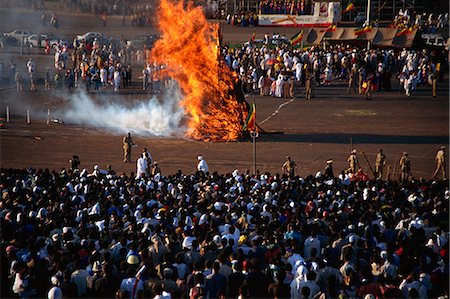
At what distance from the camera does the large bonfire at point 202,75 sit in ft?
85.4

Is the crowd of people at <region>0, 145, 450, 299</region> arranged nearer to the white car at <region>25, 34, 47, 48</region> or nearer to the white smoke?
the white smoke

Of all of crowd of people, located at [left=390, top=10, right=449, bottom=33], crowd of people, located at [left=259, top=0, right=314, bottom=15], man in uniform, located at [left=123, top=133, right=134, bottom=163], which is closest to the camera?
man in uniform, located at [left=123, top=133, right=134, bottom=163]

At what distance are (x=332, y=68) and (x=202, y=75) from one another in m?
15.7

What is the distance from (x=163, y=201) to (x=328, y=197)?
3.68m

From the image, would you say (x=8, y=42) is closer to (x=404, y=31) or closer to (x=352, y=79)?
(x=352, y=79)

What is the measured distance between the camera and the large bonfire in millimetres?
26016

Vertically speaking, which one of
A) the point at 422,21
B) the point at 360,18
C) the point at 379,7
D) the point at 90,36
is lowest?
the point at 90,36

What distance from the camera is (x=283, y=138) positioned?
26.3m

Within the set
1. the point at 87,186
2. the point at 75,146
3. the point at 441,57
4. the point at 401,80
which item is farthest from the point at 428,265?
the point at 441,57

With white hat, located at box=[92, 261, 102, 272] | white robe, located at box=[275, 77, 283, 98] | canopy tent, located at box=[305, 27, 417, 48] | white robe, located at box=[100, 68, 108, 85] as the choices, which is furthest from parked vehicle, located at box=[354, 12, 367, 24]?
white hat, located at box=[92, 261, 102, 272]

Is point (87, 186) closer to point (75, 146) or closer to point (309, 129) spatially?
point (75, 146)

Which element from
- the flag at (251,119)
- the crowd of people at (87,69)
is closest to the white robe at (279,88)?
the crowd of people at (87,69)

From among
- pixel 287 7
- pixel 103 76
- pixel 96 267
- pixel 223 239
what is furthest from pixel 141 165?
pixel 287 7

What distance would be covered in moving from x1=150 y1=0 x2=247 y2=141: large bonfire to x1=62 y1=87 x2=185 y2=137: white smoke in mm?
1471
